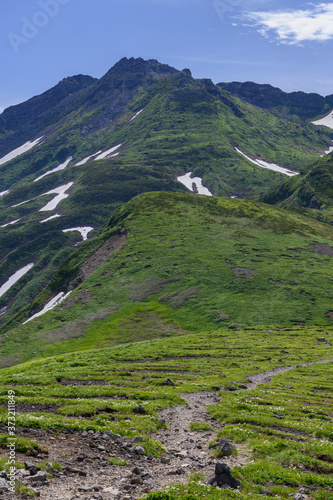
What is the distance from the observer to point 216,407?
2702 cm

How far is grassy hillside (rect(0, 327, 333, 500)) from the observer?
50.3 feet

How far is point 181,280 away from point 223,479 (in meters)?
90.0

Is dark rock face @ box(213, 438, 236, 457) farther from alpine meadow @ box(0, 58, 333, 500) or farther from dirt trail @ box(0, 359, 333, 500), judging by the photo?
dirt trail @ box(0, 359, 333, 500)

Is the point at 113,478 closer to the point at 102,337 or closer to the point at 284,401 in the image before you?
the point at 284,401

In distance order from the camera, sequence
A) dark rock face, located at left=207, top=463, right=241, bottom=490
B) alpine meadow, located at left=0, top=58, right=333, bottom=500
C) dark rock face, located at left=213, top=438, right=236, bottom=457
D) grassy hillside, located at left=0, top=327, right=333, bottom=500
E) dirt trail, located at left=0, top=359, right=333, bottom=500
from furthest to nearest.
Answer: dark rock face, located at left=213, top=438, right=236, bottom=457 → grassy hillside, located at left=0, top=327, right=333, bottom=500 → alpine meadow, located at left=0, top=58, right=333, bottom=500 → dark rock face, located at left=207, top=463, right=241, bottom=490 → dirt trail, located at left=0, top=359, right=333, bottom=500

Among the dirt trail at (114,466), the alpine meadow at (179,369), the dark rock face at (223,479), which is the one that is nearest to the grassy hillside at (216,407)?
the alpine meadow at (179,369)

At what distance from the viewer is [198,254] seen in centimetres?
11775

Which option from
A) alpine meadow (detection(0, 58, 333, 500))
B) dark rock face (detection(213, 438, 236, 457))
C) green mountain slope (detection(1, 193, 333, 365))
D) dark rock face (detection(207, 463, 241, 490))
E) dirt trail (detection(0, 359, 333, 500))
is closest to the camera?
dirt trail (detection(0, 359, 333, 500))

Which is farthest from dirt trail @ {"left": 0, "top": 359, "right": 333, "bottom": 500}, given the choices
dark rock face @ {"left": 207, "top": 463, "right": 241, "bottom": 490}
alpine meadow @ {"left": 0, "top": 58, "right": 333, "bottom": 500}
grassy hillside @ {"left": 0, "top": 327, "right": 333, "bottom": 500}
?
dark rock face @ {"left": 207, "top": 463, "right": 241, "bottom": 490}

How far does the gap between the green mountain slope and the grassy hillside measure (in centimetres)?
3047

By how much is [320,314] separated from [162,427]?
73.9 metres

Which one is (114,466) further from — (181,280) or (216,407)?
(181,280)

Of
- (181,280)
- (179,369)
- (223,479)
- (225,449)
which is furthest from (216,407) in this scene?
(181,280)

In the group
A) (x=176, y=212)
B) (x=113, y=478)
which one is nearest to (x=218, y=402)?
(x=113, y=478)
